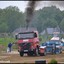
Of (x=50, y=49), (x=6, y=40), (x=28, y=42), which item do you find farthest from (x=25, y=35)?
(x=6, y=40)

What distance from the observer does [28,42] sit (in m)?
26.3

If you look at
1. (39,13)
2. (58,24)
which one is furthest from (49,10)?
(58,24)

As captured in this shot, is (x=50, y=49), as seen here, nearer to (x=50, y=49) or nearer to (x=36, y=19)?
(x=50, y=49)

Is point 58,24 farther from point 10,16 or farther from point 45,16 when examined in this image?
point 10,16

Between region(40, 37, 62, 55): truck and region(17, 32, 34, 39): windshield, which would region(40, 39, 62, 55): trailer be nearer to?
region(40, 37, 62, 55): truck

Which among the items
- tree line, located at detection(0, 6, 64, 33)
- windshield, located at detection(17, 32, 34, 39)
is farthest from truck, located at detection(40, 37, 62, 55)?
tree line, located at detection(0, 6, 64, 33)

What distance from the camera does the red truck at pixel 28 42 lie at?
2606 centimetres

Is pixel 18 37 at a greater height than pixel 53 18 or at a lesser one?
lesser

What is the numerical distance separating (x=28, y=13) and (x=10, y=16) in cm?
2490

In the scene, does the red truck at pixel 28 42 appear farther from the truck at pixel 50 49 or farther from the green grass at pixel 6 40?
the green grass at pixel 6 40

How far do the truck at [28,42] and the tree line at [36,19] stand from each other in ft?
68.4

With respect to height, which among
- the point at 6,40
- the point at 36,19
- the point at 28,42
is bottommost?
the point at 28,42

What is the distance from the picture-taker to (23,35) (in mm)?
26172

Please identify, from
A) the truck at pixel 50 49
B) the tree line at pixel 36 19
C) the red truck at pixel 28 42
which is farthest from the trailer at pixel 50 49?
the tree line at pixel 36 19
